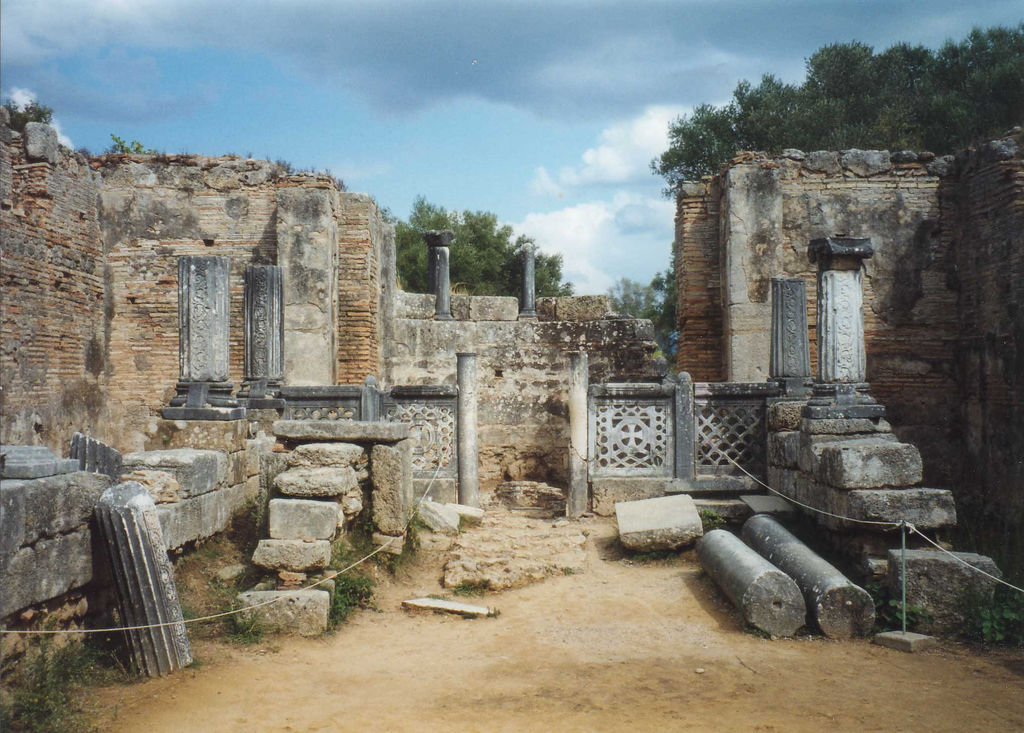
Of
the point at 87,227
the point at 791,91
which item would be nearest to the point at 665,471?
the point at 87,227

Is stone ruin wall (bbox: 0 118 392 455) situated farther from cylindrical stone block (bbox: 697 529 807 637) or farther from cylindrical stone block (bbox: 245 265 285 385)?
cylindrical stone block (bbox: 697 529 807 637)

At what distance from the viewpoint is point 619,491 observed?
8586 millimetres

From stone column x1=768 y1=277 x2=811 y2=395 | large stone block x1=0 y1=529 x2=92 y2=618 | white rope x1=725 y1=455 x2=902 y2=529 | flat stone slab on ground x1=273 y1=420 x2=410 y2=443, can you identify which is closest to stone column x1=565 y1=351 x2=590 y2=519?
white rope x1=725 y1=455 x2=902 y2=529

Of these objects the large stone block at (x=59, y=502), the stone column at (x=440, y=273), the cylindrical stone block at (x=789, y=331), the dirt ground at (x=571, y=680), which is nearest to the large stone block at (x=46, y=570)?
the large stone block at (x=59, y=502)

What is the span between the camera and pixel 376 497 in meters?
6.48

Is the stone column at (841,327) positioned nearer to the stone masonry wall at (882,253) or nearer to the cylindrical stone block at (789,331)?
the cylindrical stone block at (789,331)

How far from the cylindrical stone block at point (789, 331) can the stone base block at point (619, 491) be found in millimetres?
2045

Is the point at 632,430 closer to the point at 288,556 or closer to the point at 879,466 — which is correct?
the point at 879,466

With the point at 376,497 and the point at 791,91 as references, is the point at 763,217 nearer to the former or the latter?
the point at 376,497

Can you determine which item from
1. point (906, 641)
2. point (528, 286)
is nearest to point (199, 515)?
point (906, 641)

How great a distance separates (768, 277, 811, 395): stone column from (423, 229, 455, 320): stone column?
6229 mm

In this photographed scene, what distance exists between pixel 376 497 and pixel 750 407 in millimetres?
4307

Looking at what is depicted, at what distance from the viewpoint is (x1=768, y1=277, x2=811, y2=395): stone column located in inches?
362

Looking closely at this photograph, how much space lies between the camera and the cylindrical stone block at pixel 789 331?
9.23 m
